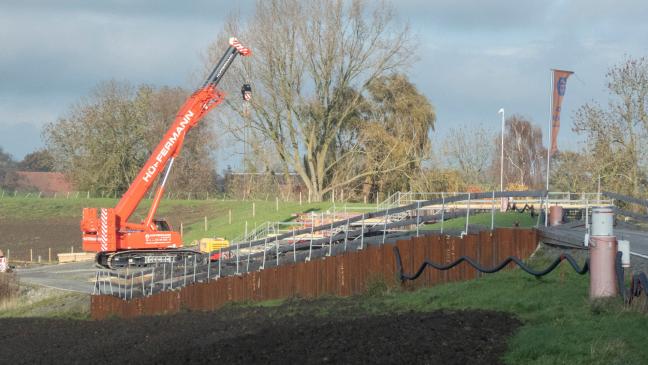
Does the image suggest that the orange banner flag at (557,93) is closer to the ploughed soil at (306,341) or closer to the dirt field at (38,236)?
the ploughed soil at (306,341)

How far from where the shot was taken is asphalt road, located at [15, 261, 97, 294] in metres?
41.6

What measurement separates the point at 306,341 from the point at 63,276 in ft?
132

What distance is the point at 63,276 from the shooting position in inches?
1886

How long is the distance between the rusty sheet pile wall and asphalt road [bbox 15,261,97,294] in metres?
16.3

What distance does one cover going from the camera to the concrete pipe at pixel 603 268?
11.3m

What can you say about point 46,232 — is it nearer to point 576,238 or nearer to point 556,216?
point 556,216

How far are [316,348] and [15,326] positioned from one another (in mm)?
15743

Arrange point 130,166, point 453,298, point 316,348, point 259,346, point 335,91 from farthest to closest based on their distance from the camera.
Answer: point 130,166 < point 335,91 < point 453,298 < point 259,346 < point 316,348

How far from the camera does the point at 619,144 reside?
135ft

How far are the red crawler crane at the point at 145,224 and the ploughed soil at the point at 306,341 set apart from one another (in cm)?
1443

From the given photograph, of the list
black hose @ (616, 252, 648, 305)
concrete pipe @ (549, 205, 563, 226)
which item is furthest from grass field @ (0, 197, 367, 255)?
black hose @ (616, 252, 648, 305)

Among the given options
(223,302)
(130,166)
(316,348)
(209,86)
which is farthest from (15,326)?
(130,166)

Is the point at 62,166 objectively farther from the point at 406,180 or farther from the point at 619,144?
the point at 619,144

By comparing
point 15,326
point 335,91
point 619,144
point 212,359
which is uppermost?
point 335,91
